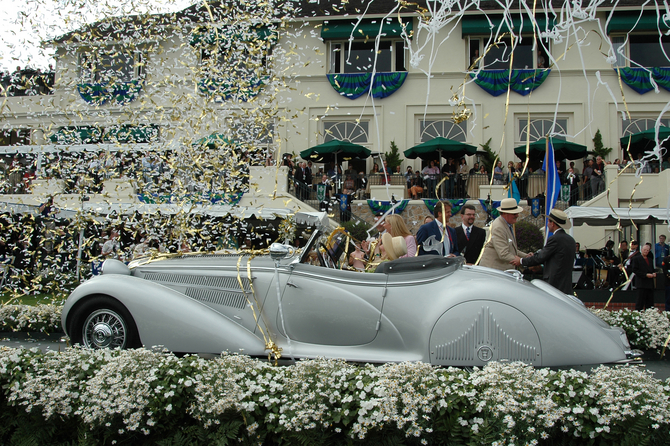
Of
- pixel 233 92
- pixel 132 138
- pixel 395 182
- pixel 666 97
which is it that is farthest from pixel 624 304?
pixel 666 97

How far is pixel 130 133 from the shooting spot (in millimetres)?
6090

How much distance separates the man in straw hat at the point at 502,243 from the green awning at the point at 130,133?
471cm

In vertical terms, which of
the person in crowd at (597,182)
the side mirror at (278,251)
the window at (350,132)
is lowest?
the side mirror at (278,251)

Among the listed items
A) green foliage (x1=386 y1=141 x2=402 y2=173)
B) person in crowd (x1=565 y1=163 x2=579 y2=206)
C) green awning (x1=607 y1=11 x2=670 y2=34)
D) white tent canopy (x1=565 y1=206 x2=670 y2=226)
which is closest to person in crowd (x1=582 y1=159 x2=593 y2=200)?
person in crowd (x1=565 y1=163 x2=579 y2=206)

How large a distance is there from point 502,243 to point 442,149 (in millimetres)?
11751

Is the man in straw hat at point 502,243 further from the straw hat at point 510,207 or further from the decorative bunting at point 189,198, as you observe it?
the decorative bunting at point 189,198

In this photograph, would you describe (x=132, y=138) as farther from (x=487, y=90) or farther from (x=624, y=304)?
(x=487, y=90)

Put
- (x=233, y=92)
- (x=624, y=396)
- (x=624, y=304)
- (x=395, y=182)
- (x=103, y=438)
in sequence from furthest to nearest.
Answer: (x=395, y=182), (x=624, y=304), (x=233, y=92), (x=103, y=438), (x=624, y=396)

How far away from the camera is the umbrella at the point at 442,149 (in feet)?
53.5

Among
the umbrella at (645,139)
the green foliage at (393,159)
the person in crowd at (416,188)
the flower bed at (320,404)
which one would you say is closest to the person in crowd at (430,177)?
the person in crowd at (416,188)

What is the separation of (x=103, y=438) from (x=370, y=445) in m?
1.71

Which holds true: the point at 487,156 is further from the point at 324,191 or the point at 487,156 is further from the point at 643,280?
the point at 643,280

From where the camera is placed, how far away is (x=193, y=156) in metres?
6.31

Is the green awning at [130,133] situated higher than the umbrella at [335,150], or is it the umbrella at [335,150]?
the umbrella at [335,150]
